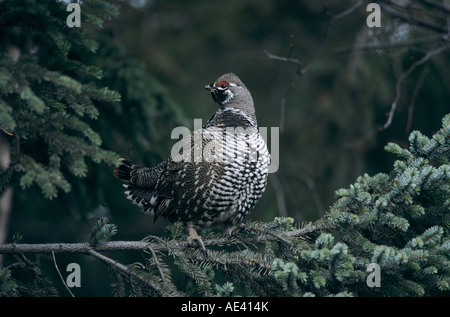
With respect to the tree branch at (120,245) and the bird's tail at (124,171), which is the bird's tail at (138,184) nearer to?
the bird's tail at (124,171)

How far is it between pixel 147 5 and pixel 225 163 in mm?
3488

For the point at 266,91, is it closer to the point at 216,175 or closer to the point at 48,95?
the point at 216,175

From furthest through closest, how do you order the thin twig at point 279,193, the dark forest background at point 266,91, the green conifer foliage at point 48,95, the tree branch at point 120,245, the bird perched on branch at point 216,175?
the thin twig at point 279,193, the dark forest background at point 266,91, the bird perched on branch at point 216,175, the tree branch at point 120,245, the green conifer foliage at point 48,95

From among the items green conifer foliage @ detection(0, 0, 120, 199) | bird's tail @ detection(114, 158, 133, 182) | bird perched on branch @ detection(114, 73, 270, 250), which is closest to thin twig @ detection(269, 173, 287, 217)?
bird perched on branch @ detection(114, 73, 270, 250)

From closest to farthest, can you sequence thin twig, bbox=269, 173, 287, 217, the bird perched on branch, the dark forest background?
the bird perched on branch < the dark forest background < thin twig, bbox=269, 173, 287, 217

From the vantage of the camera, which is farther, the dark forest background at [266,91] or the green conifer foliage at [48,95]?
the dark forest background at [266,91]

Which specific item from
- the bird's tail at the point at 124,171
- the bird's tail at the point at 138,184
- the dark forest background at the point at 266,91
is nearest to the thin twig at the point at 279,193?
the dark forest background at the point at 266,91

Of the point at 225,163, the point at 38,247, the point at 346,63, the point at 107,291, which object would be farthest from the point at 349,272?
the point at 346,63

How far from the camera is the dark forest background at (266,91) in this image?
399cm

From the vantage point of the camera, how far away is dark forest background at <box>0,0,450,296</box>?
399 centimetres

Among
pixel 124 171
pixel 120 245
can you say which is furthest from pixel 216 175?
pixel 124 171

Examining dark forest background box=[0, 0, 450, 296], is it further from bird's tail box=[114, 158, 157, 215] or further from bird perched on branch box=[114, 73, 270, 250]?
bird perched on branch box=[114, 73, 270, 250]

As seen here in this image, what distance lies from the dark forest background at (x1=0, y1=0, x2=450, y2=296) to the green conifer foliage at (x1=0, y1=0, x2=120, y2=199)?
42 cm

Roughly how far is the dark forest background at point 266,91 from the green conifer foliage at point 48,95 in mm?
420
